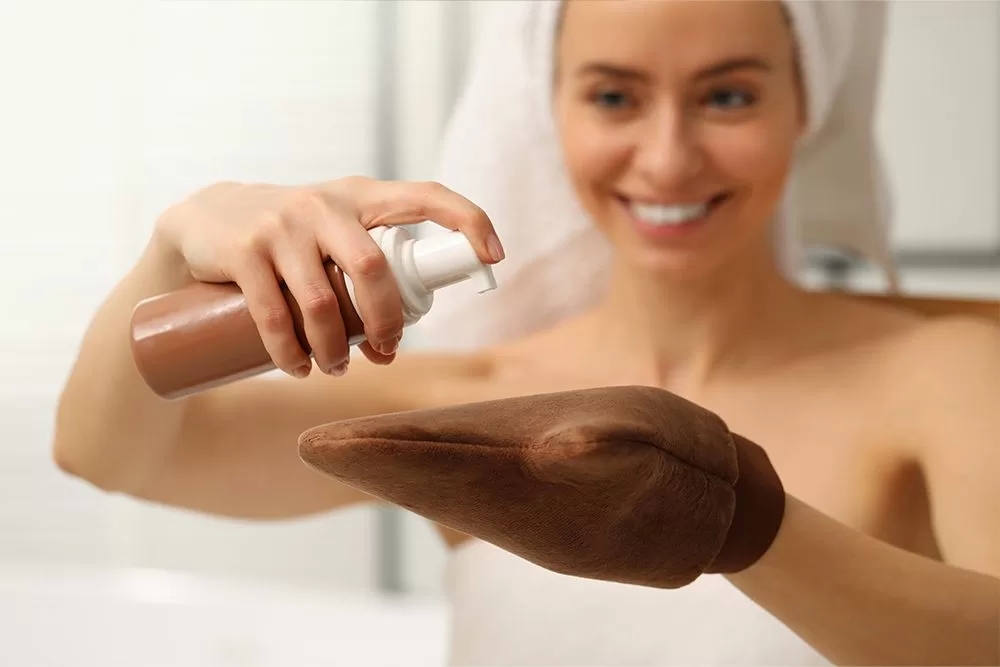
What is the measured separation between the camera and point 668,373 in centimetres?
49

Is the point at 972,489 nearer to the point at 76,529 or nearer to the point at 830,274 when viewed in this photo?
the point at 830,274

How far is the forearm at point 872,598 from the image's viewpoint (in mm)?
319

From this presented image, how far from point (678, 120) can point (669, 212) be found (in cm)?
5

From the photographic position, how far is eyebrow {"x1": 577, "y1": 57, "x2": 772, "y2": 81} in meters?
0.40

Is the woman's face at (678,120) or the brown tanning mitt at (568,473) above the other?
the woman's face at (678,120)

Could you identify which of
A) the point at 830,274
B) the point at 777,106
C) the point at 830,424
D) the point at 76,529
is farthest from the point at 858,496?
the point at 76,529

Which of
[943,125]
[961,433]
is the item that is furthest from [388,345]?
[943,125]

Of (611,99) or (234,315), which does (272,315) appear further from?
(611,99)

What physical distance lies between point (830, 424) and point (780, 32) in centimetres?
19

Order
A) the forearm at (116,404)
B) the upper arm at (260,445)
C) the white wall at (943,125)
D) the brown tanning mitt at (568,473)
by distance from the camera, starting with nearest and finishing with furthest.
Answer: the brown tanning mitt at (568,473) → the forearm at (116,404) → the upper arm at (260,445) → the white wall at (943,125)

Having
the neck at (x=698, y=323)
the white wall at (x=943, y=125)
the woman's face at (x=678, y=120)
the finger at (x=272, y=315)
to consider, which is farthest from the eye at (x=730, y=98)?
the white wall at (x=943, y=125)

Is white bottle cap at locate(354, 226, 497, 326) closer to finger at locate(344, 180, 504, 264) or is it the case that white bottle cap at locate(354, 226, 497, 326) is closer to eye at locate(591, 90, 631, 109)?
A: finger at locate(344, 180, 504, 264)

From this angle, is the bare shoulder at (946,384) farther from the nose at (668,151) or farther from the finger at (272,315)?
the finger at (272,315)

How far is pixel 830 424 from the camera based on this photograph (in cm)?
Answer: 47
